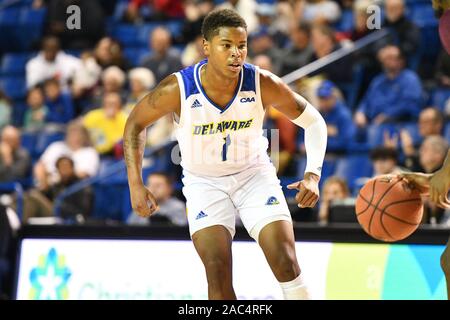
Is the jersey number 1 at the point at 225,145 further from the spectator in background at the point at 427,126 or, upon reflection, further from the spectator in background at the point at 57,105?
the spectator in background at the point at 57,105

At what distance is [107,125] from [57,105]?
160cm

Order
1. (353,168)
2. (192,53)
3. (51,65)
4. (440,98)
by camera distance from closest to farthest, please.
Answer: (353,168) < (440,98) < (192,53) < (51,65)

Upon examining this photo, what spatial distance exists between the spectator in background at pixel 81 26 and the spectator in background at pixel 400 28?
444 cm

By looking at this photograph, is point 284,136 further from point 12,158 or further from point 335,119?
point 12,158

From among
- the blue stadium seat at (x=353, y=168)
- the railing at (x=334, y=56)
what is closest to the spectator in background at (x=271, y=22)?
the railing at (x=334, y=56)

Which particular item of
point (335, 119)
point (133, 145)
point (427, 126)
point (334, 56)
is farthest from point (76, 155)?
point (133, 145)

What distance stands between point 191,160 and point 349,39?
6054 millimetres

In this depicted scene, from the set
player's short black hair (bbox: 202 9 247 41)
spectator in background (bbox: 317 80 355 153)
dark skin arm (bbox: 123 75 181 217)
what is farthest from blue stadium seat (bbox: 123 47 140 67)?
player's short black hair (bbox: 202 9 247 41)

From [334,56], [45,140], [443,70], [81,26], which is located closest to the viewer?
[443,70]

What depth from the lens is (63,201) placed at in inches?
407
